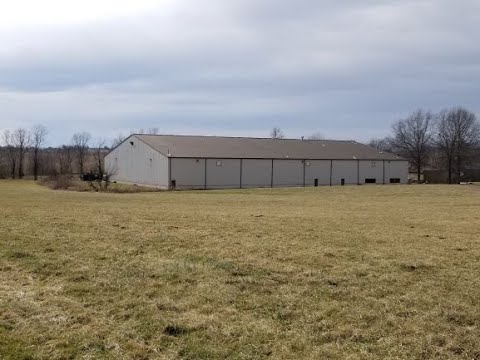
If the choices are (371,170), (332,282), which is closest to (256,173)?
(371,170)

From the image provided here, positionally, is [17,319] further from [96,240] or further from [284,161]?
[284,161]

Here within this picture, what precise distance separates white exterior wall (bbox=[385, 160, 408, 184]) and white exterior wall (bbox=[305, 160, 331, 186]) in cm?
1107

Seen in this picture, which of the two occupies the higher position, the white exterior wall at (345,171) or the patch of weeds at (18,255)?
the white exterior wall at (345,171)

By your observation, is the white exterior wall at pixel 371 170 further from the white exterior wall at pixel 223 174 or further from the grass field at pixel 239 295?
the grass field at pixel 239 295

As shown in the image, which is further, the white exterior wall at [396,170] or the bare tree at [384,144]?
the bare tree at [384,144]

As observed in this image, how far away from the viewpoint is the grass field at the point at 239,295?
5500mm

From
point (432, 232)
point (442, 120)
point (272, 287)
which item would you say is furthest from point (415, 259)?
point (442, 120)

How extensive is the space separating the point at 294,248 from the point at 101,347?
553 cm

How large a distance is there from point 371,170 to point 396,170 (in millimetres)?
5027

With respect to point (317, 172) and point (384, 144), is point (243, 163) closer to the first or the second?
point (317, 172)

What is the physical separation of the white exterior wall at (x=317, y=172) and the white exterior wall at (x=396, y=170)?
36.3ft

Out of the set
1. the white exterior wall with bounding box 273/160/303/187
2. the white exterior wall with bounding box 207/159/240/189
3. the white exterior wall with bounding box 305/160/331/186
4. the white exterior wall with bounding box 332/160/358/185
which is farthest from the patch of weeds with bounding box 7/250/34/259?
the white exterior wall with bounding box 332/160/358/185

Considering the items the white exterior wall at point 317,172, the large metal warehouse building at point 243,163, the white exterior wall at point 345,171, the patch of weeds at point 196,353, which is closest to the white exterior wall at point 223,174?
the large metal warehouse building at point 243,163

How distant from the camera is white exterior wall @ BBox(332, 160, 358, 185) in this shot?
7381 centimetres
